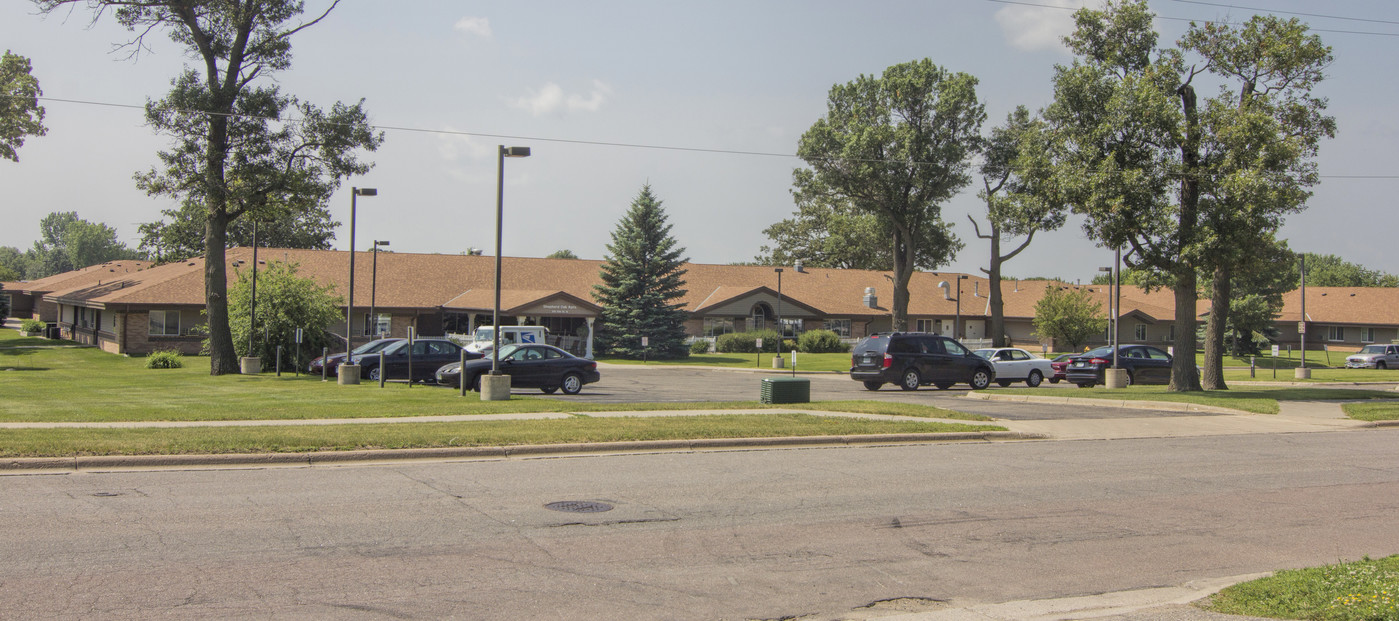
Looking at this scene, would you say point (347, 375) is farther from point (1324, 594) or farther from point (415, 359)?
point (1324, 594)

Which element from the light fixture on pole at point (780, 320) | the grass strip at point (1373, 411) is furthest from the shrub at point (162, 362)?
the grass strip at point (1373, 411)

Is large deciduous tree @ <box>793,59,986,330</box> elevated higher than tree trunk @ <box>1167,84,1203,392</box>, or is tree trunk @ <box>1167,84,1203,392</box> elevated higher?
large deciduous tree @ <box>793,59,986,330</box>

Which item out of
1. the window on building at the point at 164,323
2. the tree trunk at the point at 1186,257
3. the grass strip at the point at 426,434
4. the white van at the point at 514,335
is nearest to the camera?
the grass strip at the point at 426,434

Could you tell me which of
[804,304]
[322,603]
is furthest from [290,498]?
[804,304]

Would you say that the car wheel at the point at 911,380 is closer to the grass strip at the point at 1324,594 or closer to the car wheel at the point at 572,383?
the car wheel at the point at 572,383

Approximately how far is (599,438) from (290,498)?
5562 millimetres

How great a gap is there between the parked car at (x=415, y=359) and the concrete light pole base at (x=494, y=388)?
5.75m

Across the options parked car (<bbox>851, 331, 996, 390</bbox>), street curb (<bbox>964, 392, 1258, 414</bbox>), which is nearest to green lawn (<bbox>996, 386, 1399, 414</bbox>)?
street curb (<bbox>964, 392, 1258, 414</bbox>)

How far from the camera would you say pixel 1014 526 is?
924 cm

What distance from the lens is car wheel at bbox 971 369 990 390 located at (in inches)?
1154

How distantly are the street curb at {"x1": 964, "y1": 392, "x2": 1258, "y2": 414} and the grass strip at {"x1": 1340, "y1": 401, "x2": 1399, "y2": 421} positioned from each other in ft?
7.07

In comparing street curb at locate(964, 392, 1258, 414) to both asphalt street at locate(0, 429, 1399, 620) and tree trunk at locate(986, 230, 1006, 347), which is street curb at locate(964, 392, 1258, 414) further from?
tree trunk at locate(986, 230, 1006, 347)

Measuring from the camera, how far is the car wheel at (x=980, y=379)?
29312mm

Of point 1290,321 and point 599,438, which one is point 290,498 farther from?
point 1290,321
